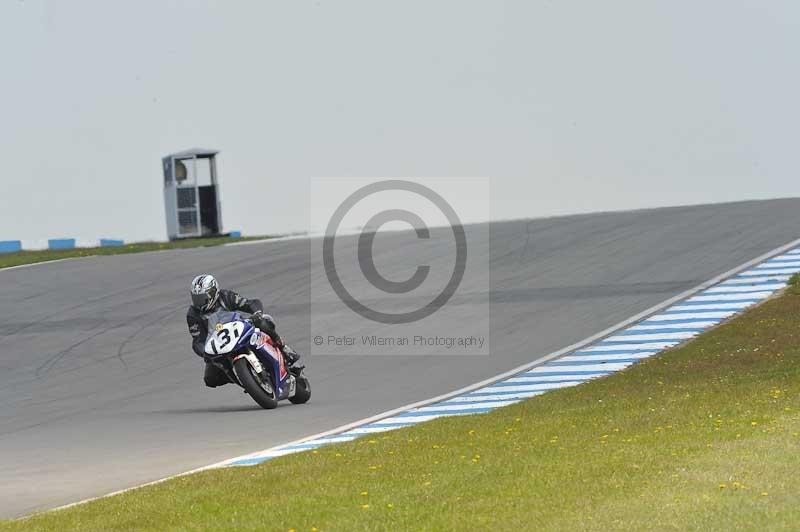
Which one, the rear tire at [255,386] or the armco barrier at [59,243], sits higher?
the rear tire at [255,386]

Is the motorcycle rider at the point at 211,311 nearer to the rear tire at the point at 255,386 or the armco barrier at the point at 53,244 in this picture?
the rear tire at the point at 255,386

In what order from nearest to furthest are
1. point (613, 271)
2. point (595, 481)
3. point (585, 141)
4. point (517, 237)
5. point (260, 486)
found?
point (595, 481), point (260, 486), point (613, 271), point (517, 237), point (585, 141)

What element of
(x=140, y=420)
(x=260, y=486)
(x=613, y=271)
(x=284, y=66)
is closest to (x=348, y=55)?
(x=284, y=66)

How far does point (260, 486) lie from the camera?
8656 millimetres

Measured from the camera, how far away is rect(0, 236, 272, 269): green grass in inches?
1227

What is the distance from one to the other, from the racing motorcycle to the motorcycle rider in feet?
0.24

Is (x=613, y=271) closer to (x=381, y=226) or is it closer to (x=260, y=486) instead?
(x=381, y=226)

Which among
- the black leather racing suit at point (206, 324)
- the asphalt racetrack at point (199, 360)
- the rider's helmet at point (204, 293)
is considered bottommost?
the asphalt racetrack at point (199, 360)

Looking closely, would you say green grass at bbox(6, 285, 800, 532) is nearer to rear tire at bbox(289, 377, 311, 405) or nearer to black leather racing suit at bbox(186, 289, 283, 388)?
black leather racing suit at bbox(186, 289, 283, 388)

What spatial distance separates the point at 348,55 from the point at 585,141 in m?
7.08

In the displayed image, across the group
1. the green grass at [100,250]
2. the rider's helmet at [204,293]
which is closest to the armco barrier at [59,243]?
the green grass at [100,250]

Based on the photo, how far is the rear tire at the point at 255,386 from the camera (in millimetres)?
13984

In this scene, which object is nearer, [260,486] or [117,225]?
[260,486]

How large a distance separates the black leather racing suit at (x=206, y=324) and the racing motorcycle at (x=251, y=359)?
7 centimetres
